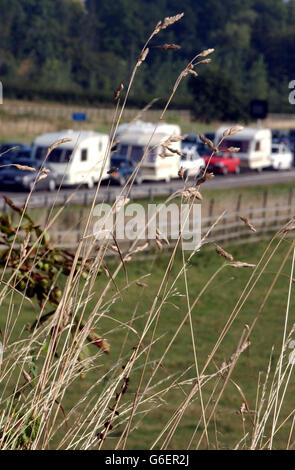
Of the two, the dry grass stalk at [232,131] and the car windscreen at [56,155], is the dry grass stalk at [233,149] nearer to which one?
the dry grass stalk at [232,131]

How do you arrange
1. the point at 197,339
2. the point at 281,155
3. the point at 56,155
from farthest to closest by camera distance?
the point at 281,155, the point at 56,155, the point at 197,339

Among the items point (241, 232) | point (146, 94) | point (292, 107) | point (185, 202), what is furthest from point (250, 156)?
point (185, 202)

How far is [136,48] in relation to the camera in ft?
280

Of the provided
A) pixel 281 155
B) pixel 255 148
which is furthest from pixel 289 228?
pixel 281 155

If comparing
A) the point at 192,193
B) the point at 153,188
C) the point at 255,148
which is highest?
the point at 192,193

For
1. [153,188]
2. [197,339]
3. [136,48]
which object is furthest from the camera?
[136,48]

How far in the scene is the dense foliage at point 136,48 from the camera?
72.4m

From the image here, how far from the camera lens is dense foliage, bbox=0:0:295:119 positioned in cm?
7244

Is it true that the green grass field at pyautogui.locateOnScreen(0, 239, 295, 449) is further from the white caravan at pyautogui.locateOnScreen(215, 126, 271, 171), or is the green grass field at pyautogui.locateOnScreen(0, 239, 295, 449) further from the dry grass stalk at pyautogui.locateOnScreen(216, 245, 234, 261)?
the white caravan at pyautogui.locateOnScreen(215, 126, 271, 171)

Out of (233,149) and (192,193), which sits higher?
(233,149)

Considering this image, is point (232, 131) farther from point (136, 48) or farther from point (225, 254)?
point (136, 48)

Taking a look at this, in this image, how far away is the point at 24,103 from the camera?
71312 mm

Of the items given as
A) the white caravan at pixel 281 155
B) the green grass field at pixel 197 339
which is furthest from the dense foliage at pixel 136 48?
the green grass field at pixel 197 339
